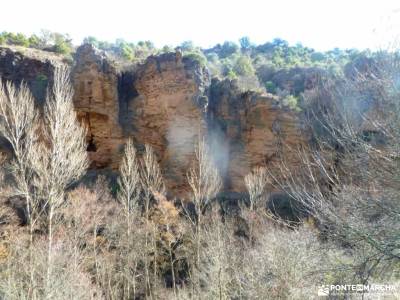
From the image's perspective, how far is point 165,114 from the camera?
24.5m

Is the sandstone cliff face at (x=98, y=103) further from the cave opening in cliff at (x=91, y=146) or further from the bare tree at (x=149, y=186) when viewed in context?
the bare tree at (x=149, y=186)

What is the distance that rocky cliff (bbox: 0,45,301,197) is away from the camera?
23.9m

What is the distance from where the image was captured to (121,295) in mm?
17781

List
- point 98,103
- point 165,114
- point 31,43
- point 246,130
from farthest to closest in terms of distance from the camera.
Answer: point 31,43 → point 246,130 → point 165,114 → point 98,103

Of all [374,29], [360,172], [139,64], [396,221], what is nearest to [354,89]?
[374,29]

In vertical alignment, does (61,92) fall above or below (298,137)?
above

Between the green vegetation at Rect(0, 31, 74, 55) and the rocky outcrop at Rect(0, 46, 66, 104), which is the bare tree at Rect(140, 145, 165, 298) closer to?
the rocky outcrop at Rect(0, 46, 66, 104)

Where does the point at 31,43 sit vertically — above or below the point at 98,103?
above

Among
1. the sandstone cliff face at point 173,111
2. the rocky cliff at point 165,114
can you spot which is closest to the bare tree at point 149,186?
the sandstone cliff face at point 173,111

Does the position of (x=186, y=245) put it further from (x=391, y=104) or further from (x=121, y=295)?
(x=391, y=104)

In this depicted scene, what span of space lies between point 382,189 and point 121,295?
15720 millimetres

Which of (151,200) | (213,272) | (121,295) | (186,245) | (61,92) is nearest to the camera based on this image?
(61,92)

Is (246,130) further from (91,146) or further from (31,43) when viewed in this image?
(31,43)

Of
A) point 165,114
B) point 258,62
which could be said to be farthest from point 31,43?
point 258,62
